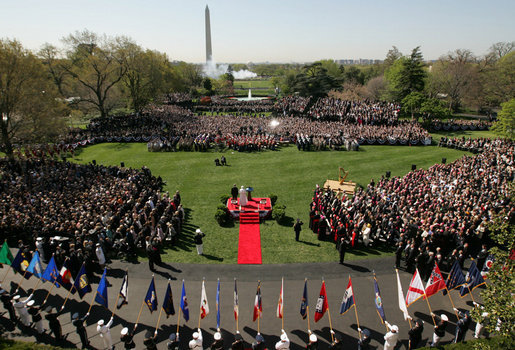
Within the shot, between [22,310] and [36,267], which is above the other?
[36,267]

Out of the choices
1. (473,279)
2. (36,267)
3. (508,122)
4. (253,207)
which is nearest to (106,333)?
(36,267)

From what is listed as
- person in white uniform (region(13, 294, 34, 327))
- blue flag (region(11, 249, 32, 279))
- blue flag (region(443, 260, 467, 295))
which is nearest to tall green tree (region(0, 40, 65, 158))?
blue flag (region(11, 249, 32, 279))

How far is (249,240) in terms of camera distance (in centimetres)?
1789

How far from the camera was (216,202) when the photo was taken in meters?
23.4

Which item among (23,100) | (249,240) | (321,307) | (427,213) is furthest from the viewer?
(23,100)

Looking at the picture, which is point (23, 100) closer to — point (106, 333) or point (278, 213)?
point (278, 213)

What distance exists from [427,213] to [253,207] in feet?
36.6

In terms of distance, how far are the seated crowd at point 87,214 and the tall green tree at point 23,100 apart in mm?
8163

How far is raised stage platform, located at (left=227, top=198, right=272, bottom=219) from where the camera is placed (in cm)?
2070

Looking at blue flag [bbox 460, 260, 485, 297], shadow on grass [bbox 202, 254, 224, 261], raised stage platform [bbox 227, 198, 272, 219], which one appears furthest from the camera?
raised stage platform [bbox 227, 198, 272, 219]

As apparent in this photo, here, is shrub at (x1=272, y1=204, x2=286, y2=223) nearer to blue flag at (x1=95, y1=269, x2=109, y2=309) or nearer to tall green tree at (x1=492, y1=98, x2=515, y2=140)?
blue flag at (x1=95, y1=269, x2=109, y2=309)

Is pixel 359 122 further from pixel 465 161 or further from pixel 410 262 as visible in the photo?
pixel 410 262

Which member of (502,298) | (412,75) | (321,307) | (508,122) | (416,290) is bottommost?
(321,307)

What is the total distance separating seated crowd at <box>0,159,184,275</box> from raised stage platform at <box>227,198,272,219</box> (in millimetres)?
3580
